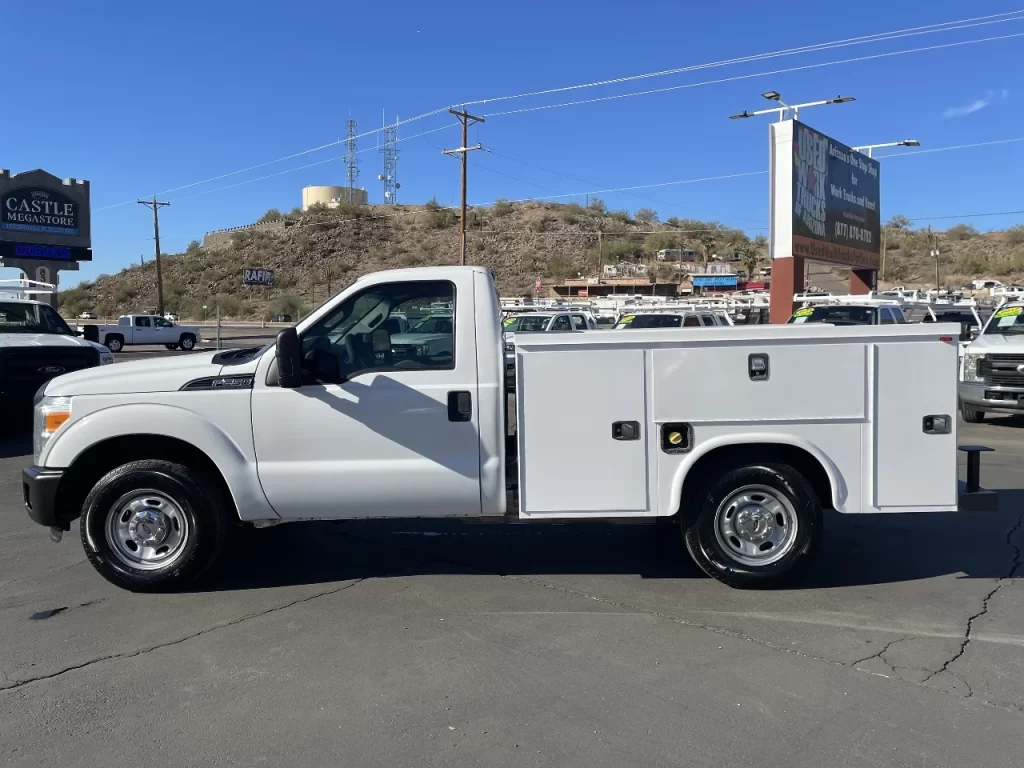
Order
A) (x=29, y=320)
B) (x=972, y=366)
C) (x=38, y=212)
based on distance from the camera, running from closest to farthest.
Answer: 1. (x=972, y=366)
2. (x=29, y=320)
3. (x=38, y=212)

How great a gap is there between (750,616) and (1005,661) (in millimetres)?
1334

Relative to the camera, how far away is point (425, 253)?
3250 inches

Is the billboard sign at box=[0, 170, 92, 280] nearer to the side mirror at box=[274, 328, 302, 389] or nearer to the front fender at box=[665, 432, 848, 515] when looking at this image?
the side mirror at box=[274, 328, 302, 389]

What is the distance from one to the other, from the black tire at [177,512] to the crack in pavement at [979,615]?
4224mm

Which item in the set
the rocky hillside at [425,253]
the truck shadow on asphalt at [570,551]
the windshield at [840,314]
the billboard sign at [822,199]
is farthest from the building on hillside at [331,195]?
the truck shadow on asphalt at [570,551]

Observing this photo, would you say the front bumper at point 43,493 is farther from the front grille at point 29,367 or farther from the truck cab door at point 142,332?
the truck cab door at point 142,332

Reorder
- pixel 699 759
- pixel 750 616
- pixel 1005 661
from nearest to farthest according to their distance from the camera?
pixel 699 759, pixel 1005 661, pixel 750 616

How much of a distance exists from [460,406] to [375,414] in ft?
1.74

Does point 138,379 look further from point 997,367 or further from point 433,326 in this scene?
point 997,367

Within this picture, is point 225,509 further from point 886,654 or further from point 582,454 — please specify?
point 886,654

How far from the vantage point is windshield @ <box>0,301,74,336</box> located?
13516 mm

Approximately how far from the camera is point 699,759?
11.9ft

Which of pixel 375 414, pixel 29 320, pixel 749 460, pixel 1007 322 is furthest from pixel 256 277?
pixel 749 460

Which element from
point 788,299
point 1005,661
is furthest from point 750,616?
point 788,299
